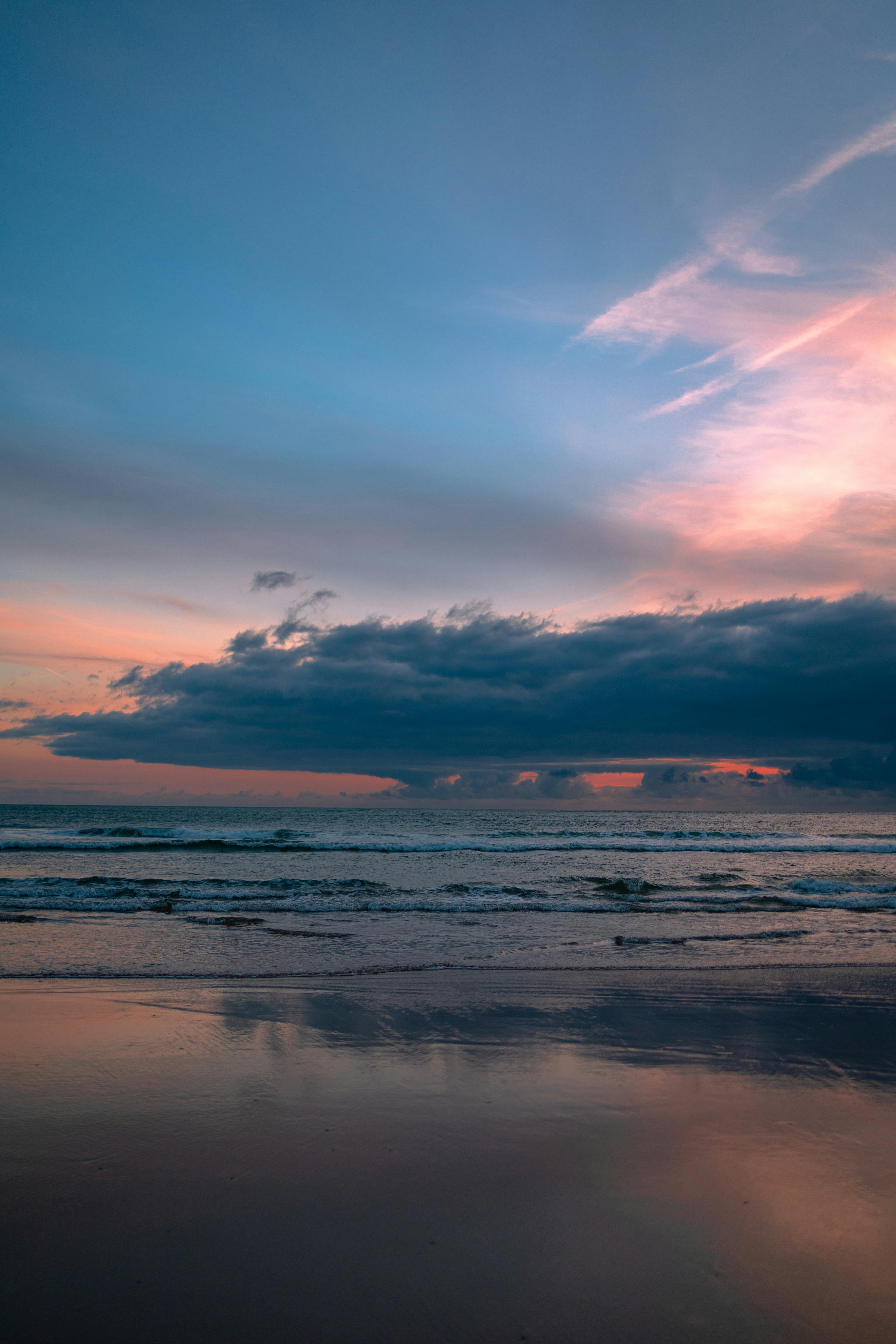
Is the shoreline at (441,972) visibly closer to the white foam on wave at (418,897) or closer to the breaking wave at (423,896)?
the breaking wave at (423,896)

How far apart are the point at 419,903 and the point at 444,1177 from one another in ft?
48.0

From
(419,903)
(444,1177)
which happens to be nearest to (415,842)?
(419,903)

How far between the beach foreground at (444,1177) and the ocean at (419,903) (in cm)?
387

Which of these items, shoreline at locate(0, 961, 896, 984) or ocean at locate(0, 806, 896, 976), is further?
ocean at locate(0, 806, 896, 976)

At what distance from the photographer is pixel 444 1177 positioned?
441cm

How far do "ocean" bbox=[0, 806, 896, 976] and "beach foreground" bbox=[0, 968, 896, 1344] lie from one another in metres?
3.87

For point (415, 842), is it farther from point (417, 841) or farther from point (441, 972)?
point (441, 972)

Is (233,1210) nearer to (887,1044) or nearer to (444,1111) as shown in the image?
(444,1111)

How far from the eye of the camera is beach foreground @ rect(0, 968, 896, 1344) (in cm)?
322

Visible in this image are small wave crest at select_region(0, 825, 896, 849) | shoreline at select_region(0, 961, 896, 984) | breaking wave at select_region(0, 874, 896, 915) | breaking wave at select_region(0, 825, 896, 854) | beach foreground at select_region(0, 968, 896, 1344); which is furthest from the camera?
small wave crest at select_region(0, 825, 896, 849)

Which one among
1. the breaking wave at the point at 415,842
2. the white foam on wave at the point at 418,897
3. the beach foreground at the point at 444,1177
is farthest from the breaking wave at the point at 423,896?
the breaking wave at the point at 415,842

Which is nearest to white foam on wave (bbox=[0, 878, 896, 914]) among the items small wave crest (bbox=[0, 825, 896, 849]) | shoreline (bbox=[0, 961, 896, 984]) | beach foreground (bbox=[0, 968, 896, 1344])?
shoreline (bbox=[0, 961, 896, 984])

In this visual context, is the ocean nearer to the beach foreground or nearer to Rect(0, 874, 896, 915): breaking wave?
Rect(0, 874, 896, 915): breaking wave

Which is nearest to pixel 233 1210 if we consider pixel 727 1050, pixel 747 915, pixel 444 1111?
pixel 444 1111
